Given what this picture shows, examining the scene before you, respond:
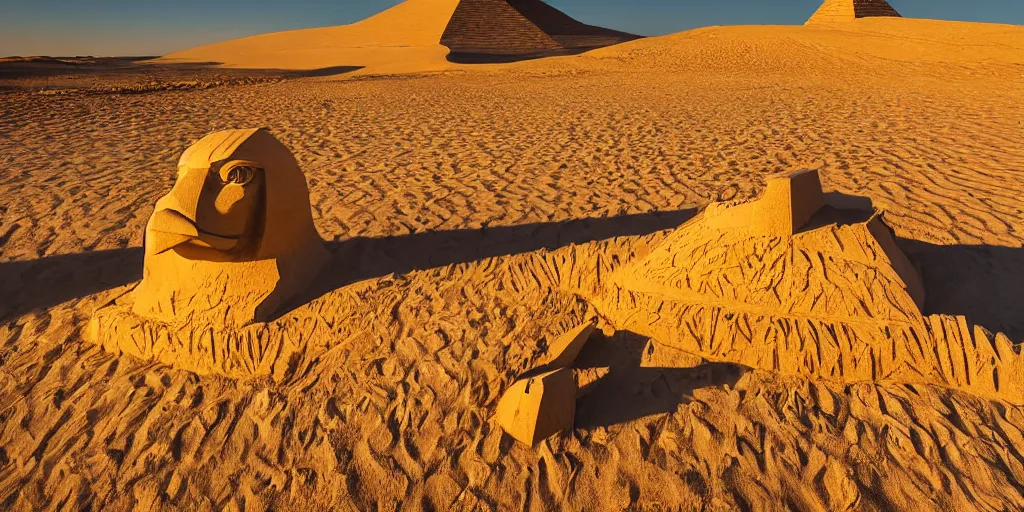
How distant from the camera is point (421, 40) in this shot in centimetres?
3061

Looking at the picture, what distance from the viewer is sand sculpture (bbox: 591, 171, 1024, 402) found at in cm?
257

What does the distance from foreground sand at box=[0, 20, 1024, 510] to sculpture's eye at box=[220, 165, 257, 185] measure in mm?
849

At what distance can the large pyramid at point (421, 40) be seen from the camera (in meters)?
26.3

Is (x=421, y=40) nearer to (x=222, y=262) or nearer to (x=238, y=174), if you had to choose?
(x=222, y=262)

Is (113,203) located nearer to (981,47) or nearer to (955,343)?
(955,343)

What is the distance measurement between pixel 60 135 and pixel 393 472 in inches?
350

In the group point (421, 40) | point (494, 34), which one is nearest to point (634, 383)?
point (494, 34)

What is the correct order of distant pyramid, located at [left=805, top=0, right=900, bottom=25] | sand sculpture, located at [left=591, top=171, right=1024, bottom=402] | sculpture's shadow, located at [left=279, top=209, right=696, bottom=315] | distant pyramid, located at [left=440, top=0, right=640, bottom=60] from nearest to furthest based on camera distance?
1. sand sculpture, located at [left=591, top=171, right=1024, bottom=402]
2. sculpture's shadow, located at [left=279, top=209, right=696, bottom=315]
3. distant pyramid, located at [left=805, top=0, right=900, bottom=25]
4. distant pyramid, located at [left=440, top=0, right=640, bottom=60]

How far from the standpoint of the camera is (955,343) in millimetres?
2539

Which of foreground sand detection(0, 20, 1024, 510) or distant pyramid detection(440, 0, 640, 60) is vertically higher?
distant pyramid detection(440, 0, 640, 60)

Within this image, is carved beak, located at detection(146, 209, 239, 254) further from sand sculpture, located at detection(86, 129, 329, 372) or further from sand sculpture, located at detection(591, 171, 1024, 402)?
sand sculpture, located at detection(591, 171, 1024, 402)

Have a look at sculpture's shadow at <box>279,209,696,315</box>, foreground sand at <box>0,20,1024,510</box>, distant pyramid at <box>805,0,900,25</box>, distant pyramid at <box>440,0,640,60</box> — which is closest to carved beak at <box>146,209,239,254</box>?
foreground sand at <box>0,20,1024,510</box>

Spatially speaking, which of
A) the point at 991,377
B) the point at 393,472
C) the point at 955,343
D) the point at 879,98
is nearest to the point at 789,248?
the point at 955,343

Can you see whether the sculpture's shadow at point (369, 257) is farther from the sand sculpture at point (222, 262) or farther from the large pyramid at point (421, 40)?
the large pyramid at point (421, 40)
